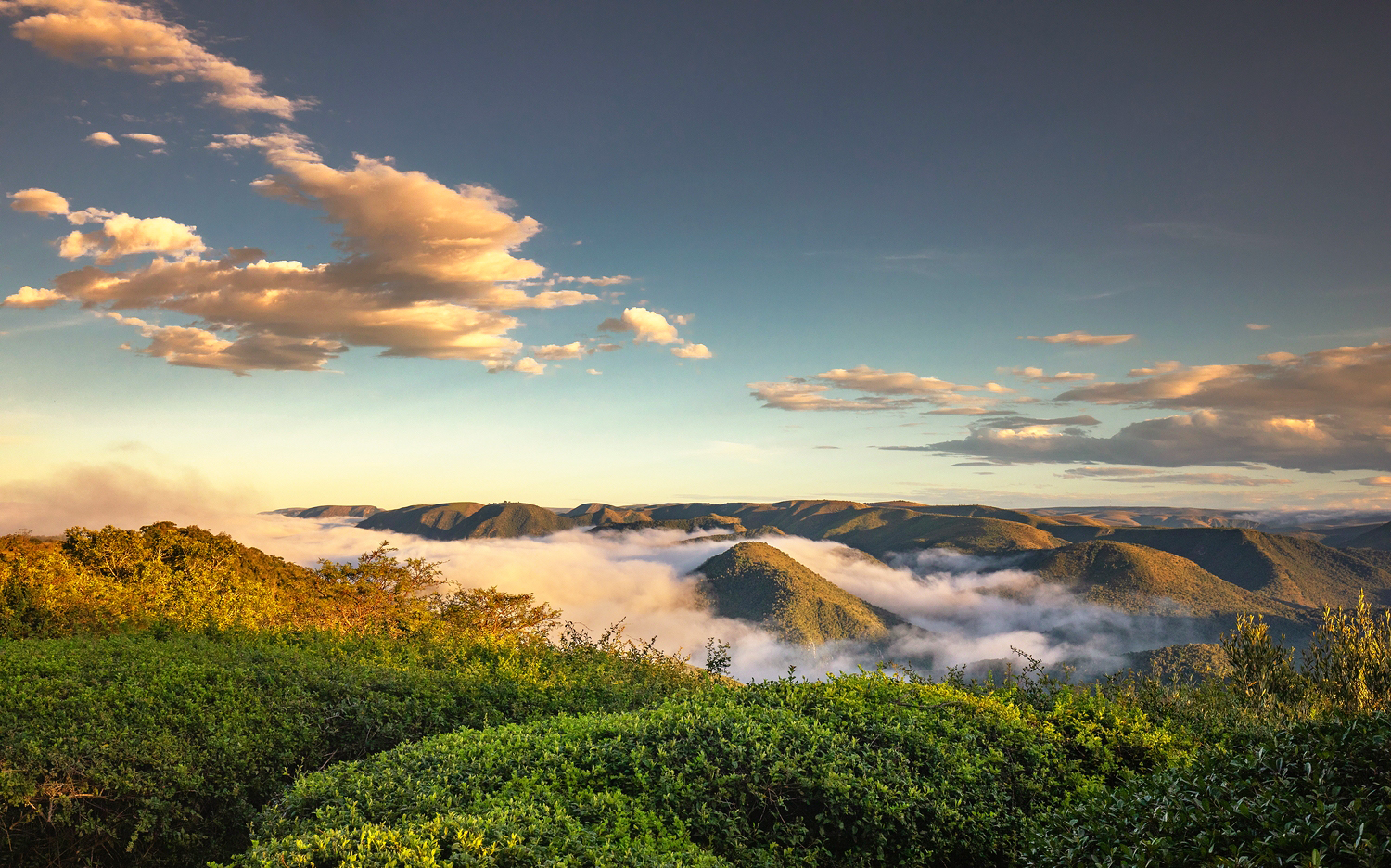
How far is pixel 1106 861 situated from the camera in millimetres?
4457

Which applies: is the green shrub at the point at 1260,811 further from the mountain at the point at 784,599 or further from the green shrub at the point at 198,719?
the mountain at the point at 784,599

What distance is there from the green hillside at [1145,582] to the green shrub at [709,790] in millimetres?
174981

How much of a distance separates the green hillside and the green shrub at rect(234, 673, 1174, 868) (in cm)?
17498

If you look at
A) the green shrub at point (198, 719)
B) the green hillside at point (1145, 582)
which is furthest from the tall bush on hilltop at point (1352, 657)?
the green hillside at point (1145, 582)

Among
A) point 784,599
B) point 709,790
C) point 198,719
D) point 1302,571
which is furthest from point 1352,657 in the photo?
point 1302,571

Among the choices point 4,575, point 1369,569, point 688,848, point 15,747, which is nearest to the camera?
point 688,848

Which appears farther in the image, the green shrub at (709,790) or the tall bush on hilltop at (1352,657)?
the tall bush on hilltop at (1352,657)

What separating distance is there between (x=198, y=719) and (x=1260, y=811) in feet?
31.8

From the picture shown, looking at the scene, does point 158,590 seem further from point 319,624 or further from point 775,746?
point 775,746

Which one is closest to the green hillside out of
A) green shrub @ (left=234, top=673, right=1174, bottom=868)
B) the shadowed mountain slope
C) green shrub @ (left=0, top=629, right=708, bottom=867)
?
the shadowed mountain slope

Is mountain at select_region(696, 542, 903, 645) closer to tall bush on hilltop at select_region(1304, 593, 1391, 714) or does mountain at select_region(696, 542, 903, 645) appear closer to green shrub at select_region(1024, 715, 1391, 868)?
tall bush on hilltop at select_region(1304, 593, 1391, 714)

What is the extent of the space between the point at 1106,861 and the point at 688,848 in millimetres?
2752

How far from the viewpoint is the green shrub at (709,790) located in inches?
188

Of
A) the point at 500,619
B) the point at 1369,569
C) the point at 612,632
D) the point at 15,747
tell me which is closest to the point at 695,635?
the point at 500,619
